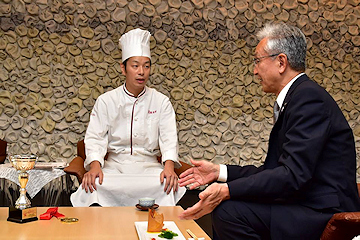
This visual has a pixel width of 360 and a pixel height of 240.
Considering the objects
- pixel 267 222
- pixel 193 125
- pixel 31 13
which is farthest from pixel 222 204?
pixel 31 13

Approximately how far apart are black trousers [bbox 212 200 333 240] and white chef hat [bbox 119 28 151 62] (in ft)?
6.48

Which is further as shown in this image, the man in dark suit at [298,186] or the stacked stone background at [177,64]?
the stacked stone background at [177,64]

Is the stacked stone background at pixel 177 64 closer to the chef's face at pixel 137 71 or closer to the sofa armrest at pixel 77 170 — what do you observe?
the chef's face at pixel 137 71

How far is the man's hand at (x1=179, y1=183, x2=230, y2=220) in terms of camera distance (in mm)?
1779

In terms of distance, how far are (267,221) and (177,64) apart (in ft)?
12.4

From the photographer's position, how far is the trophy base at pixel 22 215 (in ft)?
6.97

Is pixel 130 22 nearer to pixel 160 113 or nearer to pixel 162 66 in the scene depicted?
pixel 162 66

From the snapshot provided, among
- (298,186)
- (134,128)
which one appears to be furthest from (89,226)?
(134,128)

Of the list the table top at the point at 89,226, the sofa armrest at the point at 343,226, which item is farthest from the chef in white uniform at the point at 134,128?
the sofa armrest at the point at 343,226

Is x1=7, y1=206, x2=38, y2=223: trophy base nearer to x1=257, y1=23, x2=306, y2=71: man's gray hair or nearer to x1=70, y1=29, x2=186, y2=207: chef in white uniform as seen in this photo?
x1=70, y1=29, x2=186, y2=207: chef in white uniform

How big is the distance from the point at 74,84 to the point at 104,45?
23.7 inches

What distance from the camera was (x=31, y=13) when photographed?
5016 mm

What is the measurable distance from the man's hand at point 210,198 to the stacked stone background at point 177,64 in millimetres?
3593

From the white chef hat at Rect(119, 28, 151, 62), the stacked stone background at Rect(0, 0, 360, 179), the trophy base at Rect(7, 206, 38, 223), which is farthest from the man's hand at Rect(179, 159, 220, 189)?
the stacked stone background at Rect(0, 0, 360, 179)
